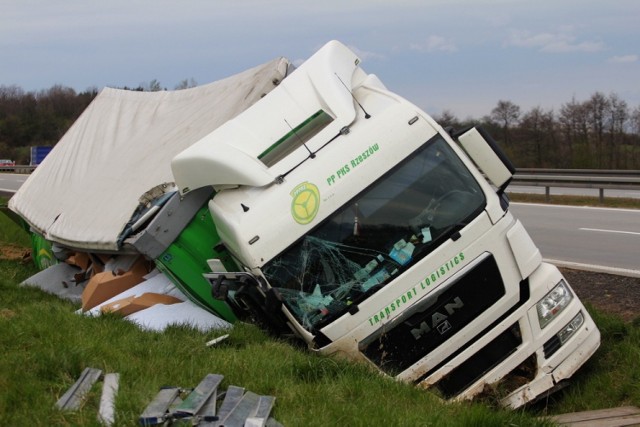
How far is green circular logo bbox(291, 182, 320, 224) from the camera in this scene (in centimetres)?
567

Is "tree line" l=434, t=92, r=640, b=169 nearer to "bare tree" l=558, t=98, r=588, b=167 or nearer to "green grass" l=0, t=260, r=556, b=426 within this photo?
"bare tree" l=558, t=98, r=588, b=167

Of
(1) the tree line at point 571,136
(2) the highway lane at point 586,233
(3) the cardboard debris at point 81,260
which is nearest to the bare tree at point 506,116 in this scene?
(1) the tree line at point 571,136

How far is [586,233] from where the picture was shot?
1396cm

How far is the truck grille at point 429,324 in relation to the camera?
554 centimetres

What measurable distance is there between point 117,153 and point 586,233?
8380mm

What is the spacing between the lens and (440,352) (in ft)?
18.2

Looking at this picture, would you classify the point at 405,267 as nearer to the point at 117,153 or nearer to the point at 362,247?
the point at 362,247

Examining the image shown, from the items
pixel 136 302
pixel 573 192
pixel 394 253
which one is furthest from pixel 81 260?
pixel 573 192

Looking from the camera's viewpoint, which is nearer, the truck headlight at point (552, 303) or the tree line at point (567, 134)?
the truck headlight at point (552, 303)

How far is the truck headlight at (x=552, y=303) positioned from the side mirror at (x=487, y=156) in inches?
35.8

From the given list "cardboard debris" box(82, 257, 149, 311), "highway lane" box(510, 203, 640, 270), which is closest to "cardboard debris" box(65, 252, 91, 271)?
"cardboard debris" box(82, 257, 149, 311)

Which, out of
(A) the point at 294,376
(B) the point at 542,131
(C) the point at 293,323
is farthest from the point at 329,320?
(B) the point at 542,131

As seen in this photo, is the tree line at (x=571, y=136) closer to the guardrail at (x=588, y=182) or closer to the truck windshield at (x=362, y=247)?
the guardrail at (x=588, y=182)

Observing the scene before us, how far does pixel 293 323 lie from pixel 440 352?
42.8 inches
